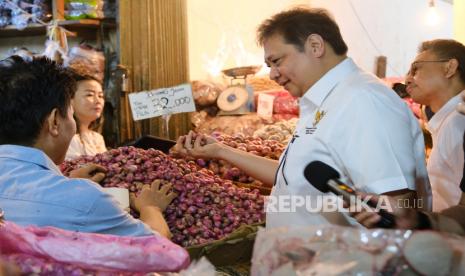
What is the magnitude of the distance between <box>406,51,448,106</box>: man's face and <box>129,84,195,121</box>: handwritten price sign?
1354mm

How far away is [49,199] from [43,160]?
0.15 m

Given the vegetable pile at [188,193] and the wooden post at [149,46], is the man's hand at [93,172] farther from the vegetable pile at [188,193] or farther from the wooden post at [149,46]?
the wooden post at [149,46]

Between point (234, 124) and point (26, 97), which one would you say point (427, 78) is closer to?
point (234, 124)

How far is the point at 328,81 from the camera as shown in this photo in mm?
1759

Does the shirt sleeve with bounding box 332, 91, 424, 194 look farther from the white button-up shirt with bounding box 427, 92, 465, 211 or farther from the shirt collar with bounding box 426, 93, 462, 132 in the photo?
the shirt collar with bounding box 426, 93, 462, 132

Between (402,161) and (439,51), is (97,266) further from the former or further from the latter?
(439,51)

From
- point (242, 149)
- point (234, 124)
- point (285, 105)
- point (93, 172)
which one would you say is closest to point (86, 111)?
point (234, 124)

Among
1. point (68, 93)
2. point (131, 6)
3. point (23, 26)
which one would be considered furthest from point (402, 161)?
point (23, 26)

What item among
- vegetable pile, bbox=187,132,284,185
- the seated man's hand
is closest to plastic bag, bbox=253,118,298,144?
vegetable pile, bbox=187,132,284,185

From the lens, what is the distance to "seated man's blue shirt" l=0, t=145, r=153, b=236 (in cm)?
141

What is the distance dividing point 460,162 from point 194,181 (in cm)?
140

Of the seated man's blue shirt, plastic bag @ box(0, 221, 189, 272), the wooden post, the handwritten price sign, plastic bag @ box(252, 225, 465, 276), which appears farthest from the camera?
the wooden post

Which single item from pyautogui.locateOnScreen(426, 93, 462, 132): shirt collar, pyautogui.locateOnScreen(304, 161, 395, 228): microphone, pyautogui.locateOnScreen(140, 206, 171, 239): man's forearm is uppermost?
pyautogui.locateOnScreen(304, 161, 395, 228): microphone

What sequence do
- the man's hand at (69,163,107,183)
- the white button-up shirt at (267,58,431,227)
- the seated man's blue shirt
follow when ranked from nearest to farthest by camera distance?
the seated man's blue shirt → the white button-up shirt at (267,58,431,227) → the man's hand at (69,163,107,183)
